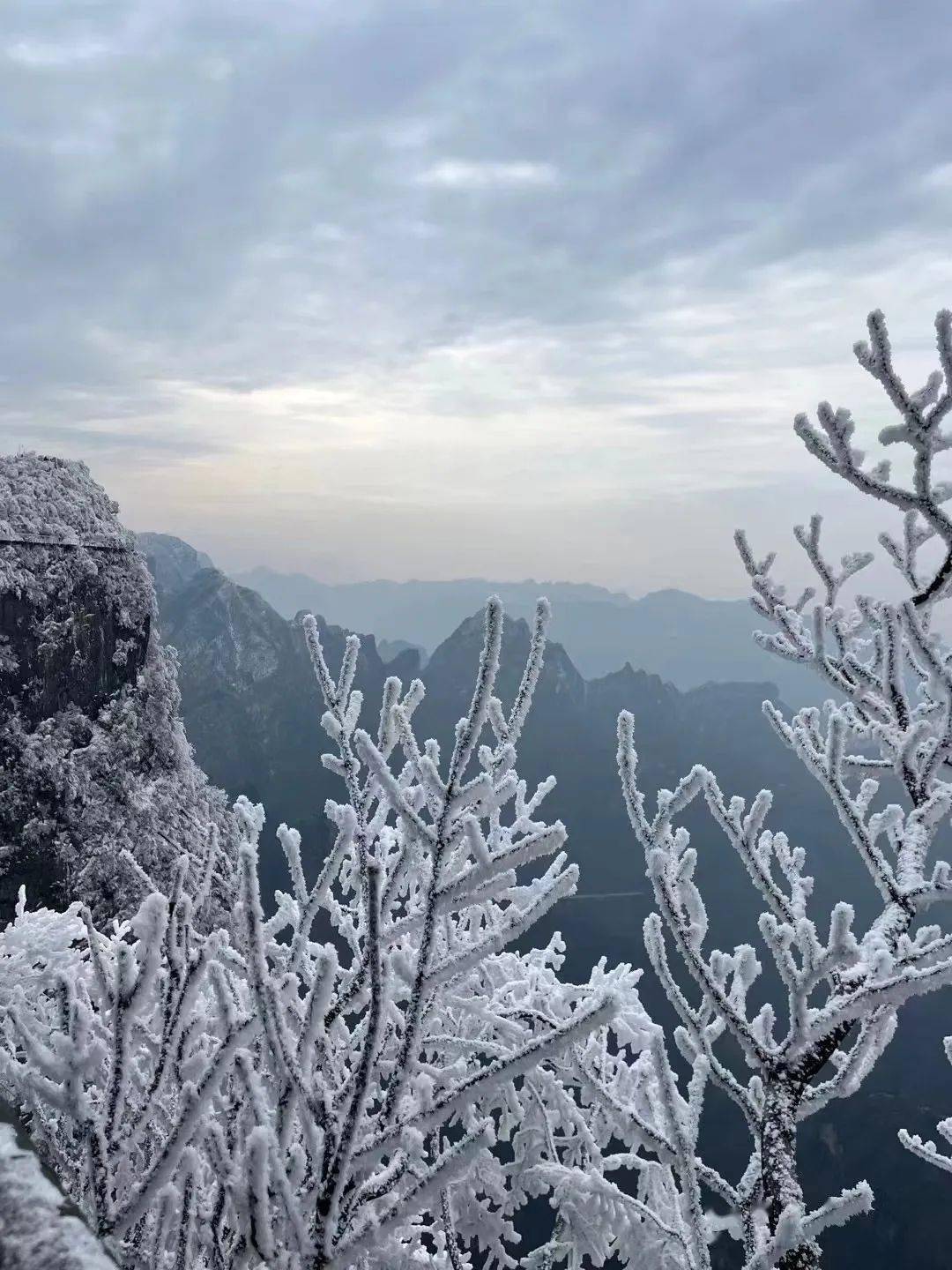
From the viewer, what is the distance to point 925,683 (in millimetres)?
5168

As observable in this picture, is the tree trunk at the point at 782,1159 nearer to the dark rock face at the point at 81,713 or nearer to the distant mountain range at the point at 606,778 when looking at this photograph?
the dark rock face at the point at 81,713

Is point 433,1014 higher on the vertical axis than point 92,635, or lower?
lower

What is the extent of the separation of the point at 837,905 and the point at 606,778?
11582 centimetres

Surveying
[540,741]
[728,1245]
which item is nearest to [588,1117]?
[728,1245]

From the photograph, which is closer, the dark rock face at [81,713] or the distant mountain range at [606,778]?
the dark rock face at [81,713]

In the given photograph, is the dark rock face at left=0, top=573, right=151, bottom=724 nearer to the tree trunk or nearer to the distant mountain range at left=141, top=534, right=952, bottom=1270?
the tree trunk

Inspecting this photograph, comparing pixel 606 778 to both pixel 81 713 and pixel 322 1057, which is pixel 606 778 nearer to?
pixel 81 713

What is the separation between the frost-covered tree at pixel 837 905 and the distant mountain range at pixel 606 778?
4020 centimetres

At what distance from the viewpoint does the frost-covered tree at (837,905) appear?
134 inches

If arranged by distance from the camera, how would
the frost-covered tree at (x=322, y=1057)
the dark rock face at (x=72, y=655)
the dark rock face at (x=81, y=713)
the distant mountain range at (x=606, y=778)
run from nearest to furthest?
the frost-covered tree at (x=322, y=1057), the dark rock face at (x=81, y=713), the dark rock face at (x=72, y=655), the distant mountain range at (x=606, y=778)

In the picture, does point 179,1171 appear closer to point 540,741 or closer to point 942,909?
point 942,909

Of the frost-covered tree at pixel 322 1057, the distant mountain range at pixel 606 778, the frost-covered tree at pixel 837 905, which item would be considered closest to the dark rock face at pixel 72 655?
the frost-covered tree at pixel 322 1057

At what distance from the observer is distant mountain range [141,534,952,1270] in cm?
5828

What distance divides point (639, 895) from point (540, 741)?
37.9 meters
